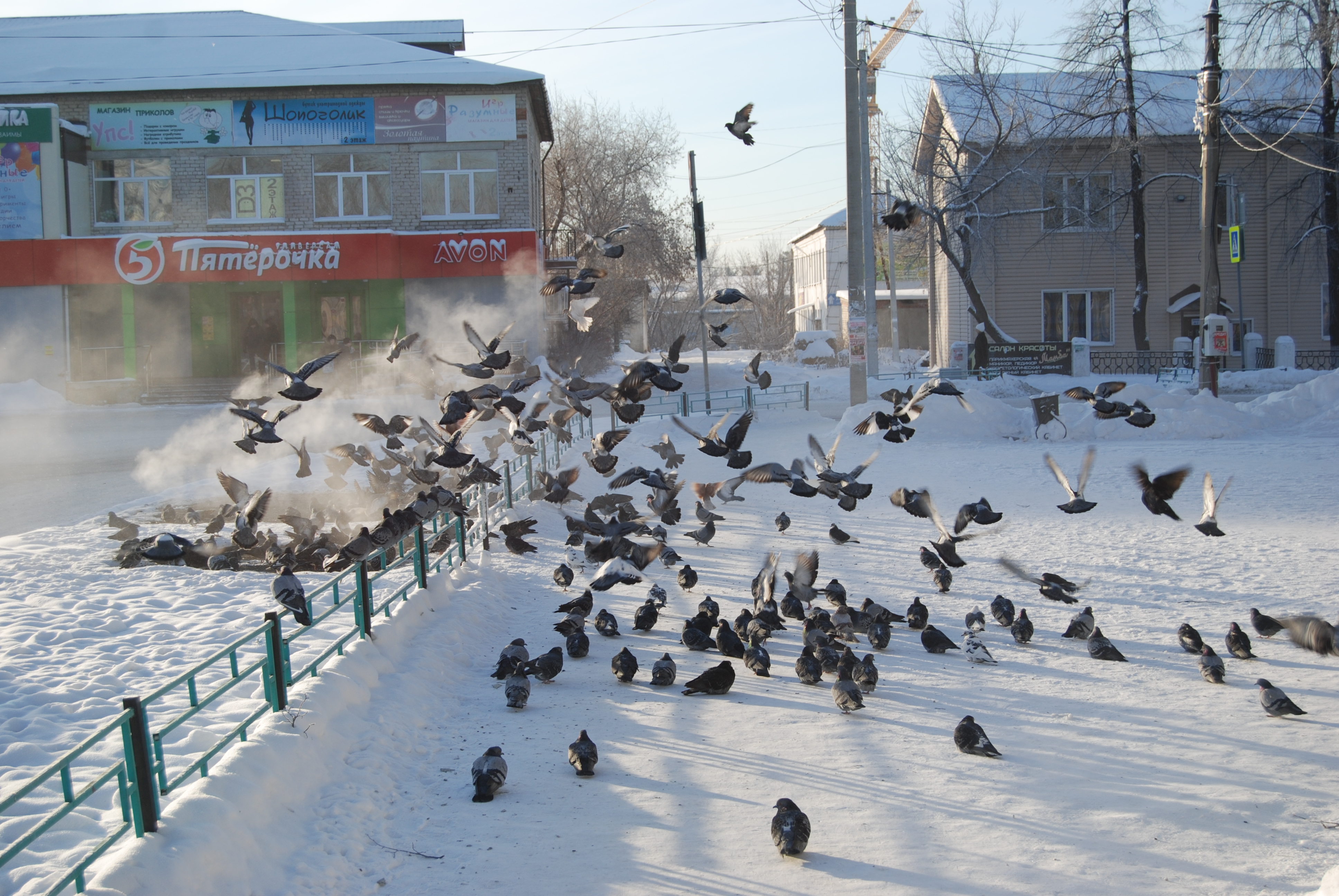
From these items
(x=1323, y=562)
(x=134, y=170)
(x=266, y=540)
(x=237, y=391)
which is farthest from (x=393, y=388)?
(x=1323, y=562)

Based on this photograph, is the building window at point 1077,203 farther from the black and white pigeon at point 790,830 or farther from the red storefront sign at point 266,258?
the black and white pigeon at point 790,830

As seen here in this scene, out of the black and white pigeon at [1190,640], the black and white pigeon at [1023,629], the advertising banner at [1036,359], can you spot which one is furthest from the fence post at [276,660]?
the advertising banner at [1036,359]

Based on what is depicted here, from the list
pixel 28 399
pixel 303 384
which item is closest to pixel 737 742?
pixel 303 384

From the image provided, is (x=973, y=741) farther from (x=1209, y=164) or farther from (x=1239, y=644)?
(x=1209, y=164)

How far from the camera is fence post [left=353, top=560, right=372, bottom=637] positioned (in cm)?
737

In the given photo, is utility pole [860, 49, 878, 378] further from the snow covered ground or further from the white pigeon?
the white pigeon

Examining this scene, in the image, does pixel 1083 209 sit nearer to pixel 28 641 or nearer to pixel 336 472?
pixel 336 472

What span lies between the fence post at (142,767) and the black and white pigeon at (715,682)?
391cm

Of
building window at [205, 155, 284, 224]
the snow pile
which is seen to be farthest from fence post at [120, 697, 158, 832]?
building window at [205, 155, 284, 224]

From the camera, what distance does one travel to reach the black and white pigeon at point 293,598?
623 centimetres

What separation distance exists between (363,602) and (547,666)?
1.40 metres

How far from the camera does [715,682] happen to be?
7352 mm

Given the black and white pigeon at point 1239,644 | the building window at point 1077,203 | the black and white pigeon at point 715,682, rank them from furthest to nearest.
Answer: the building window at point 1077,203 < the black and white pigeon at point 1239,644 < the black and white pigeon at point 715,682

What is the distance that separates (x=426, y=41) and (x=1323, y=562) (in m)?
31.0
